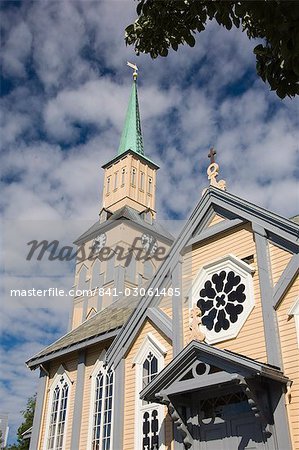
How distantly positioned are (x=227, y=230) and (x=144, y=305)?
3170 millimetres

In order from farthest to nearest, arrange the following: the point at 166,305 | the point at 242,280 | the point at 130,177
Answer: the point at 130,177
the point at 166,305
the point at 242,280

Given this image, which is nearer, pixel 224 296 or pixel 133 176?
pixel 224 296

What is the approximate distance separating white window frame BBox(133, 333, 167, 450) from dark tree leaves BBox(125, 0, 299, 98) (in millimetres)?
8491

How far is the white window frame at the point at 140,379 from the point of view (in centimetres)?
1211

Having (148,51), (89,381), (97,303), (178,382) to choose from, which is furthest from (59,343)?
(97,303)

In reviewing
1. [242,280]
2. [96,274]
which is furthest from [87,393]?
[96,274]

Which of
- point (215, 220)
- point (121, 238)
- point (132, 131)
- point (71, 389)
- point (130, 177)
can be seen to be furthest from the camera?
point (132, 131)

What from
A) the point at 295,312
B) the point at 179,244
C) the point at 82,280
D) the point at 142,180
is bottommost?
Answer: the point at 295,312

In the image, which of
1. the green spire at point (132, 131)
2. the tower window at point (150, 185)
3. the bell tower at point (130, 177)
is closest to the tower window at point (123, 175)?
the bell tower at point (130, 177)

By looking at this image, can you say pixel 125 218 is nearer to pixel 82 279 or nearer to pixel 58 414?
pixel 82 279

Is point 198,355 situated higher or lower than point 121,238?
lower

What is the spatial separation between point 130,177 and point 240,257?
35537 millimetres

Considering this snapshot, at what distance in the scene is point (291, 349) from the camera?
10.2m

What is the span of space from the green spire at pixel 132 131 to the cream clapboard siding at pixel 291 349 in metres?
39.0
